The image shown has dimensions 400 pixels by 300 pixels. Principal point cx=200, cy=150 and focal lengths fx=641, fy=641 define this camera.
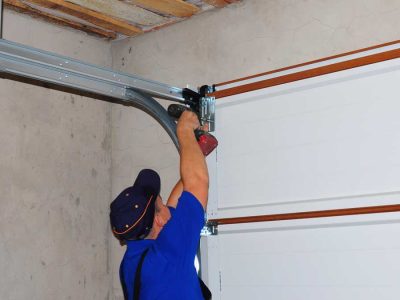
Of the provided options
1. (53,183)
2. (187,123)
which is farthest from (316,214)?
(53,183)

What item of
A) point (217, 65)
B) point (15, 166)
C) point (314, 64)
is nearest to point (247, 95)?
point (314, 64)

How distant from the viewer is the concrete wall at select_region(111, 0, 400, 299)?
3033 millimetres

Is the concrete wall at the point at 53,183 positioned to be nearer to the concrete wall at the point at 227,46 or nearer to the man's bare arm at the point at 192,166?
the concrete wall at the point at 227,46

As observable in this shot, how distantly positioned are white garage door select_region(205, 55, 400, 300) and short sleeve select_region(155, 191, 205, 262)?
0.52m

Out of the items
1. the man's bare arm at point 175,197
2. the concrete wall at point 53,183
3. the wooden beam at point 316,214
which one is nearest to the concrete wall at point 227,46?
the concrete wall at point 53,183

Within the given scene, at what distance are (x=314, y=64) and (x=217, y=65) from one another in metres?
0.85

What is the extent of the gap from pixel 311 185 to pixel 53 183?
60.5 inches

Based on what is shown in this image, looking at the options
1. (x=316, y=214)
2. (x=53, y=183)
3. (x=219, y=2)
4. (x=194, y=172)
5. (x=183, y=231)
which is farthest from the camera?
(x=53, y=183)

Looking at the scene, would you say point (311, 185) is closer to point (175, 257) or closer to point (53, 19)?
point (175, 257)

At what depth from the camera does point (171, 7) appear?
3490 millimetres

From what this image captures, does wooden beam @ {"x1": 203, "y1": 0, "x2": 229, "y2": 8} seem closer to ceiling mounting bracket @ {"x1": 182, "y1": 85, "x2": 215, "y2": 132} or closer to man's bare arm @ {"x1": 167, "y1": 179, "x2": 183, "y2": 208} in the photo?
ceiling mounting bracket @ {"x1": 182, "y1": 85, "x2": 215, "y2": 132}

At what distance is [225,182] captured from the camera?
309 centimetres

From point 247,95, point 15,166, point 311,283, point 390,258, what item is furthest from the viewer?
point 15,166

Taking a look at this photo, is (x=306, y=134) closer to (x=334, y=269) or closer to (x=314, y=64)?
(x=314, y=64)
